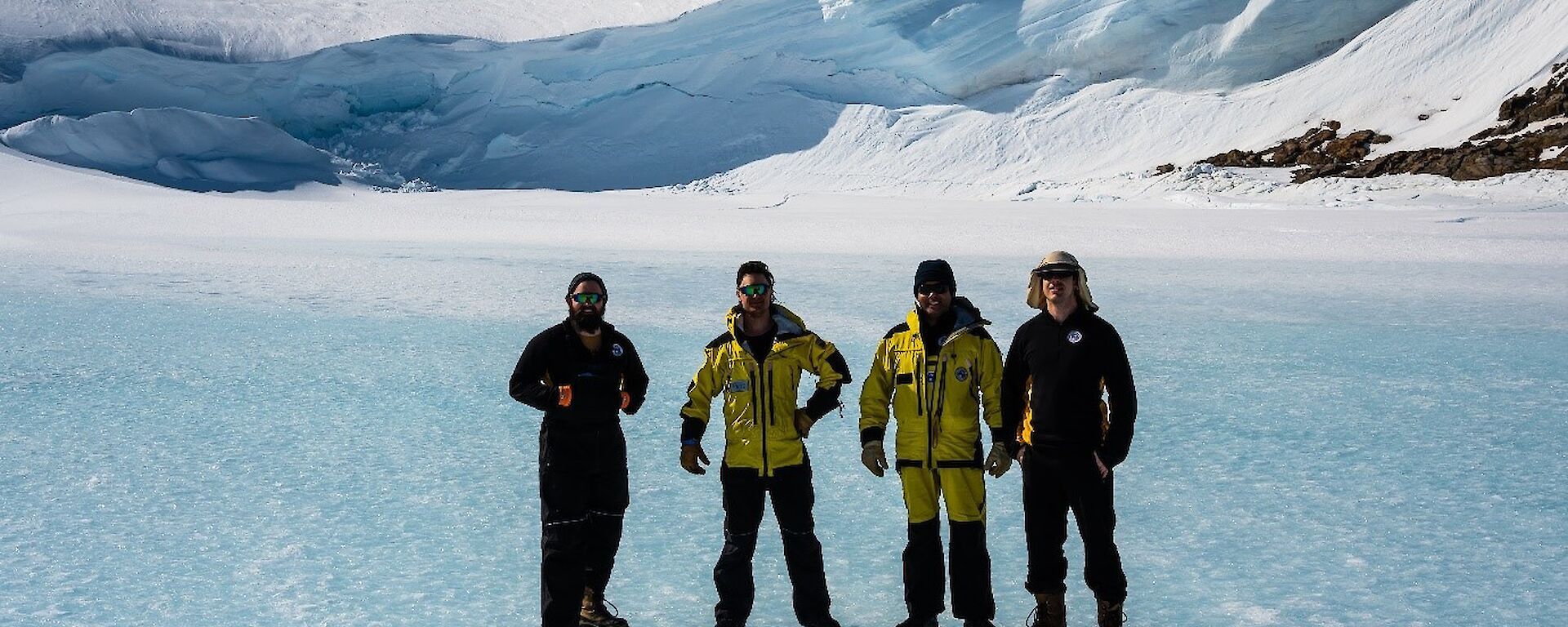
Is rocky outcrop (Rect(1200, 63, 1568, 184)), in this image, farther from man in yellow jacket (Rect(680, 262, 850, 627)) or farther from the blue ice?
man in yellow jacket (Rect(680, 262, 850, 627))

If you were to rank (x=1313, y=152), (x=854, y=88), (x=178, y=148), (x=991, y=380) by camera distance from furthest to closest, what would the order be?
(x=854, y=88) < (x=178, y=148) < (x=1313, y=152) < (x=991, y=380)

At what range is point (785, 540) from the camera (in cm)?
353

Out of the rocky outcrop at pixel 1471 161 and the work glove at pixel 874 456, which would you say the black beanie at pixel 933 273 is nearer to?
the work glove at pixel 874 456

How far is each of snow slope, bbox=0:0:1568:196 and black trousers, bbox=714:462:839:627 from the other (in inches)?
851

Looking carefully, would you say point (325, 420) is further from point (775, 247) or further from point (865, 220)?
point (865, 220)

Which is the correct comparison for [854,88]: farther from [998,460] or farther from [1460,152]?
[998,460]

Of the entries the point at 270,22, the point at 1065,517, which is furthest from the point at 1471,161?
the point at 270,22

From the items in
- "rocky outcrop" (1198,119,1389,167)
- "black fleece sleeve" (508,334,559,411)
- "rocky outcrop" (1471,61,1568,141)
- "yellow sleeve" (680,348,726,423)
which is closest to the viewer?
"black fleece sleeve" (508,334,559,411)

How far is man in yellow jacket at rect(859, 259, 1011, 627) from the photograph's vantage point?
11.1 ft

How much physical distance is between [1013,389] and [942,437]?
230mm

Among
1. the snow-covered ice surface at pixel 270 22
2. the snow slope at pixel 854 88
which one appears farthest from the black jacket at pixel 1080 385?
the snow-covered ice surface at pixel 270 22

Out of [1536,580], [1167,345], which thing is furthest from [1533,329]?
[1536,580]

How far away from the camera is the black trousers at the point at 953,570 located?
3434 millimetres

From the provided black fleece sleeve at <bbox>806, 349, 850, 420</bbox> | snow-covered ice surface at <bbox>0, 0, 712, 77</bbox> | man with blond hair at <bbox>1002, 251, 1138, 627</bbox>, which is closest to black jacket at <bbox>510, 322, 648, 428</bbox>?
black fleece sleeve at <bbox>806, 349, 850, 420</bbox>
